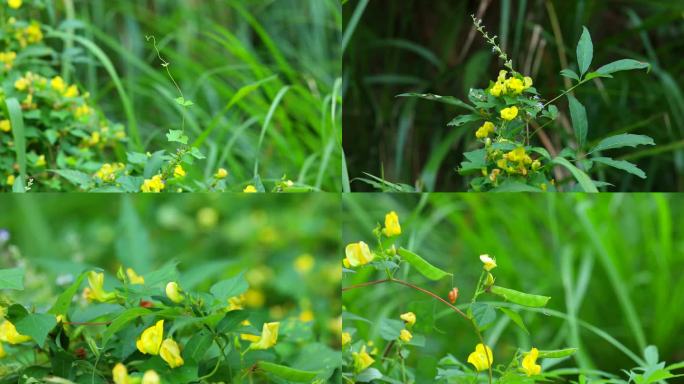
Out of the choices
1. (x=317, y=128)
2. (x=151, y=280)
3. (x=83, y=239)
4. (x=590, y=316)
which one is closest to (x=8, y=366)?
(x=151, y=280)

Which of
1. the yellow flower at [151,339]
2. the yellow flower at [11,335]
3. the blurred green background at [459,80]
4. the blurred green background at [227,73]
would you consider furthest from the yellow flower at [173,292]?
the blurred green background at [459,80]

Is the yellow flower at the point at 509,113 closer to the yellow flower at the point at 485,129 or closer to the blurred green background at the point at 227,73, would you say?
the yellow flower at the point at 485,129

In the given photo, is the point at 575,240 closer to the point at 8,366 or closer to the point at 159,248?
the point at 159,248

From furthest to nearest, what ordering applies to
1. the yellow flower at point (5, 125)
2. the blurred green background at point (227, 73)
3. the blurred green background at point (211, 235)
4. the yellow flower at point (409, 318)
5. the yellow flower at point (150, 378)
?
1. the blurred green background at point (211, 235)
2. the blurred green background at point (227, 73)
3. the yellow flower at point (5, 125)
4. the yellow flower at point (409, 318)
5. the yellow flower at point (150, 378)

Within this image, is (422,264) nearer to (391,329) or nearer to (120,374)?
(391,329)

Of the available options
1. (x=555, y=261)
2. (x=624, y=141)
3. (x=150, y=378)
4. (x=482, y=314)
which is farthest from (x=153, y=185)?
(x=555, y=261)

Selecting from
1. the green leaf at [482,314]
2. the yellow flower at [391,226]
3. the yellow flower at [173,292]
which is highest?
the yellow flower at [391,226]

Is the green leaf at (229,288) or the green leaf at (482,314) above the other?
the green leaf at (229,288)

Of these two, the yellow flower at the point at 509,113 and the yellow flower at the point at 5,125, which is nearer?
the yellow flower at the point at 509,113
